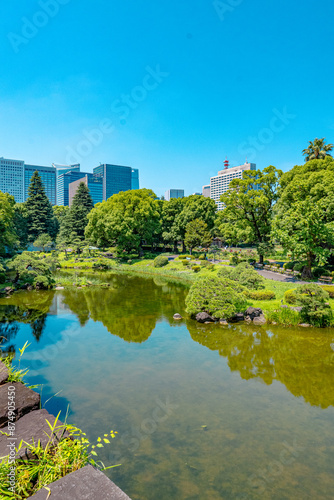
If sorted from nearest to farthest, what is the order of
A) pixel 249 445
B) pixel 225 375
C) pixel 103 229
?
pixel 249 445
pixel 225 375
pixel 103 229

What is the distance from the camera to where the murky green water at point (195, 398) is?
691 centimetres

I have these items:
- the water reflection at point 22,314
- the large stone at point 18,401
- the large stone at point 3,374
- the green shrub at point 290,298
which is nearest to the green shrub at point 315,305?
the green shrub at point 290,298

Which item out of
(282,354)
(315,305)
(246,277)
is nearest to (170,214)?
(246,277)

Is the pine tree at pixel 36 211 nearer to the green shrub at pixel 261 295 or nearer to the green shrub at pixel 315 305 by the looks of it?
the green shrub at pixel 261 295

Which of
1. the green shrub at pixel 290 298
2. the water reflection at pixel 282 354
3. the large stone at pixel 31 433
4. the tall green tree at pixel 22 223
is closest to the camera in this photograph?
the large stone at pixel 31 433

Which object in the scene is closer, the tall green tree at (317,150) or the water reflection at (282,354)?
the water reflection at (282,354)

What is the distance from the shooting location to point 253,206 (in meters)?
37.3

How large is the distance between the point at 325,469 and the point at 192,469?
3.18m

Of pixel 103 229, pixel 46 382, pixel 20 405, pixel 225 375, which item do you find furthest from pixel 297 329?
pixel 103 229

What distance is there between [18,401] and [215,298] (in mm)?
13343

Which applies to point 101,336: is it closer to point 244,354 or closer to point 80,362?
point 80,362

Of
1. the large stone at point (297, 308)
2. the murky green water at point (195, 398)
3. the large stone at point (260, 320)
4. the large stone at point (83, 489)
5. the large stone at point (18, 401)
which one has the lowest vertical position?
the murky green water at point (195, 398)

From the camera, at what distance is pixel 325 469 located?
7.13 meters

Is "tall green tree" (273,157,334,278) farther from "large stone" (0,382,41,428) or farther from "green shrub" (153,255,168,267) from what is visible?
"large stone" (0,382,41,428)
